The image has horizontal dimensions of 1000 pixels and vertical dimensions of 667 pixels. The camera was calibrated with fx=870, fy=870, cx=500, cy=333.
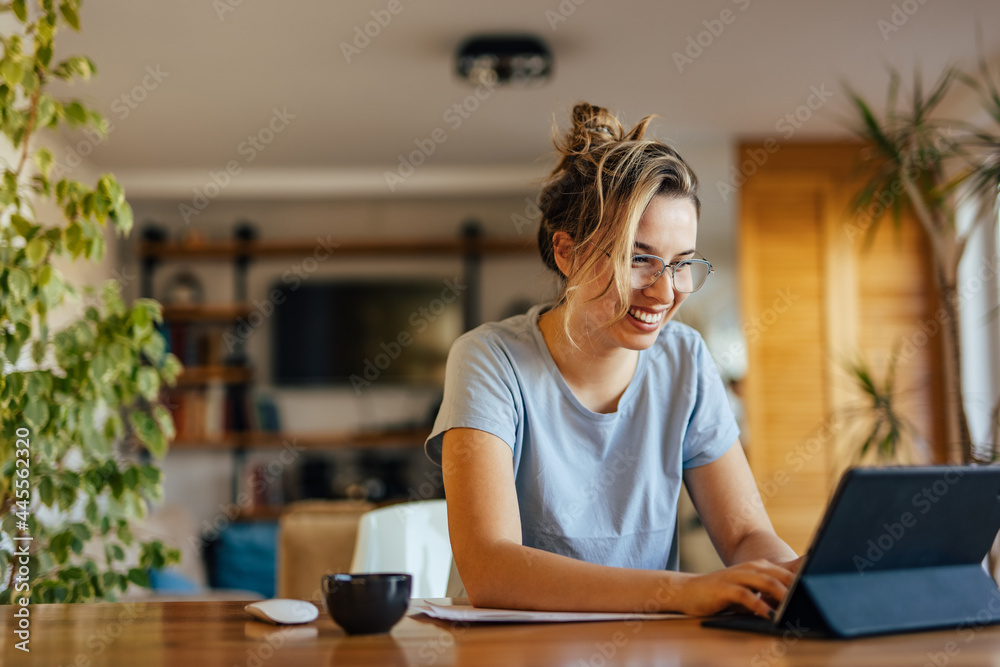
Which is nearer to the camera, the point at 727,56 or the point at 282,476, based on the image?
the point at 727,56

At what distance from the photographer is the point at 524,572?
1020 millimetres

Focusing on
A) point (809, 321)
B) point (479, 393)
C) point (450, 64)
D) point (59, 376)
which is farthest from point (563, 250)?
point (809, 321)

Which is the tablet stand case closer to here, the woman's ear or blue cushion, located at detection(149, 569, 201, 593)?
the woman's ear

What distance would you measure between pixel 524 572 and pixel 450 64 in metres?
3.05

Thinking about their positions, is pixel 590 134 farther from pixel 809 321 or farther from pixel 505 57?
pixel 809 321

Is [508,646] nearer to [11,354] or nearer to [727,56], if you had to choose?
[11,354]

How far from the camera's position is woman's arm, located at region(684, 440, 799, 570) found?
1.24 m

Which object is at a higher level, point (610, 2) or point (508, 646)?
point (610, 2)

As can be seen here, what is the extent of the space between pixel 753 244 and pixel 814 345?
2.08 ft

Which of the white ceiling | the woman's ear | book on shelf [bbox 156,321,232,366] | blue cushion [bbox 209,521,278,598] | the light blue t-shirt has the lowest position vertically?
blue cushion [bbox 209,521,278,598]

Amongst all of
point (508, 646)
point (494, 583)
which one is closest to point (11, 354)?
point (494, 583)

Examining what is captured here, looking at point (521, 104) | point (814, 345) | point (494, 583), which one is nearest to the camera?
point (494, 583)

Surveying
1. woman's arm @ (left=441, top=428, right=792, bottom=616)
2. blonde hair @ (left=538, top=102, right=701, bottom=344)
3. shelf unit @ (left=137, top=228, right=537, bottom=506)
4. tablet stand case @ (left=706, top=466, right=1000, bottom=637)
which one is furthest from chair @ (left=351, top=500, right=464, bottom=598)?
shelf unit @ (left=137, top=228, right=537, bottom=506)

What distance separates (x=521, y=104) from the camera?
13.8 feet
